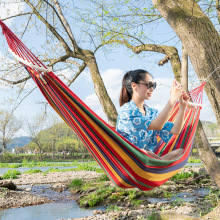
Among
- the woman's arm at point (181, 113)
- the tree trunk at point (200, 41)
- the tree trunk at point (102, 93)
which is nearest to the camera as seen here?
the woman's arm at point (181, 113)

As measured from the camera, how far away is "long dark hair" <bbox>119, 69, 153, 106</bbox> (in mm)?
1942

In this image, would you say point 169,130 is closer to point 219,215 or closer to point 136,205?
point 219,215

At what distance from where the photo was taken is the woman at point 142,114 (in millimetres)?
1776

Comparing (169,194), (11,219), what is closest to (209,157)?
(169,194)

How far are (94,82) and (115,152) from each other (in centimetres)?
321

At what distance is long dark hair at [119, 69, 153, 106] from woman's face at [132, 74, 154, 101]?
0.03 metres

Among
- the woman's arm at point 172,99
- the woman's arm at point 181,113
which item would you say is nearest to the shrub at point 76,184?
the woman's arm at point 181,113

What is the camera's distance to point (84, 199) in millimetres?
4969

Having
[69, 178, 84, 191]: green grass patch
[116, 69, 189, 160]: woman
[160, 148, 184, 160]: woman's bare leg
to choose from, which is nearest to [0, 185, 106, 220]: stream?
[69, 178, 84, 191]: green grass patch

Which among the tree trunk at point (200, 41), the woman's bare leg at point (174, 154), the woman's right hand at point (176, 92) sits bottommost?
the woman's bare leg at point (174, 154)

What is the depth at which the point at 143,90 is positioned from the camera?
1.93m

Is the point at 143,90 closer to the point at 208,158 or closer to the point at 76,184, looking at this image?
the point at 208,158

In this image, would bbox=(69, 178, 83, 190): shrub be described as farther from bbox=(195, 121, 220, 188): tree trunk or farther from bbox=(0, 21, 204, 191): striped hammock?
bbox=(0, 21, 204, 191): striped hammock

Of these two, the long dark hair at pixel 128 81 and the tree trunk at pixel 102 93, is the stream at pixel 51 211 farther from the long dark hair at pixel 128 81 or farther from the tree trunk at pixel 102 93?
the long dark hair at pixel 128 81
